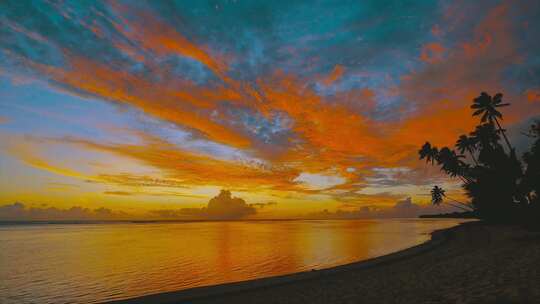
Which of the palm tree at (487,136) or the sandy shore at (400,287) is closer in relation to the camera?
the sandy shore at (400,287)

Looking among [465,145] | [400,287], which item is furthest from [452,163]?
[400,287]

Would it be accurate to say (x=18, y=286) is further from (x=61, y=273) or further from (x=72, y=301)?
(x=72, y=301)

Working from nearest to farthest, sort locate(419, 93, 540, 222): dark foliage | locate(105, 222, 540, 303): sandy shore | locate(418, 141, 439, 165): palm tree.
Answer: locate(105, 222, 540, 303): sandy shore, locate(419, 93, 540, 222): dark foliage, locate(418, 141, 439, 165): palm tree

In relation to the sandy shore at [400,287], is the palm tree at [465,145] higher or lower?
higher

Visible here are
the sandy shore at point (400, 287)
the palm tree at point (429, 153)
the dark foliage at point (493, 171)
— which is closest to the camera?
the sandy shore at point (400, 287)

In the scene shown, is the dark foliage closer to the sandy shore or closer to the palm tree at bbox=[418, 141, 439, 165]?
the palm tree at bbox=[418, 141, 439, 165]

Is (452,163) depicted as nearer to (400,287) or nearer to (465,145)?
A: (465,145)

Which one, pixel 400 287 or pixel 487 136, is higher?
pixel 487 136

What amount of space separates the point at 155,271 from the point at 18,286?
8899 millimetres

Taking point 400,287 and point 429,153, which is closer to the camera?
point 400,287

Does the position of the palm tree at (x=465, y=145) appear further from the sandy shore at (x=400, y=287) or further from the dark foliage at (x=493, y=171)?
the sandy shore at (x=400, y=287)

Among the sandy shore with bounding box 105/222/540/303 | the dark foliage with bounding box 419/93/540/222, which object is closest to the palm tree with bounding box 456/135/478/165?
the dark foliage with bounding box 419/93/540/222

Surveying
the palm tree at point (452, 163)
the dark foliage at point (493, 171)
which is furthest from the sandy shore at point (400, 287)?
the palm tree at point (452, 163)

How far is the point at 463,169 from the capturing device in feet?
247
